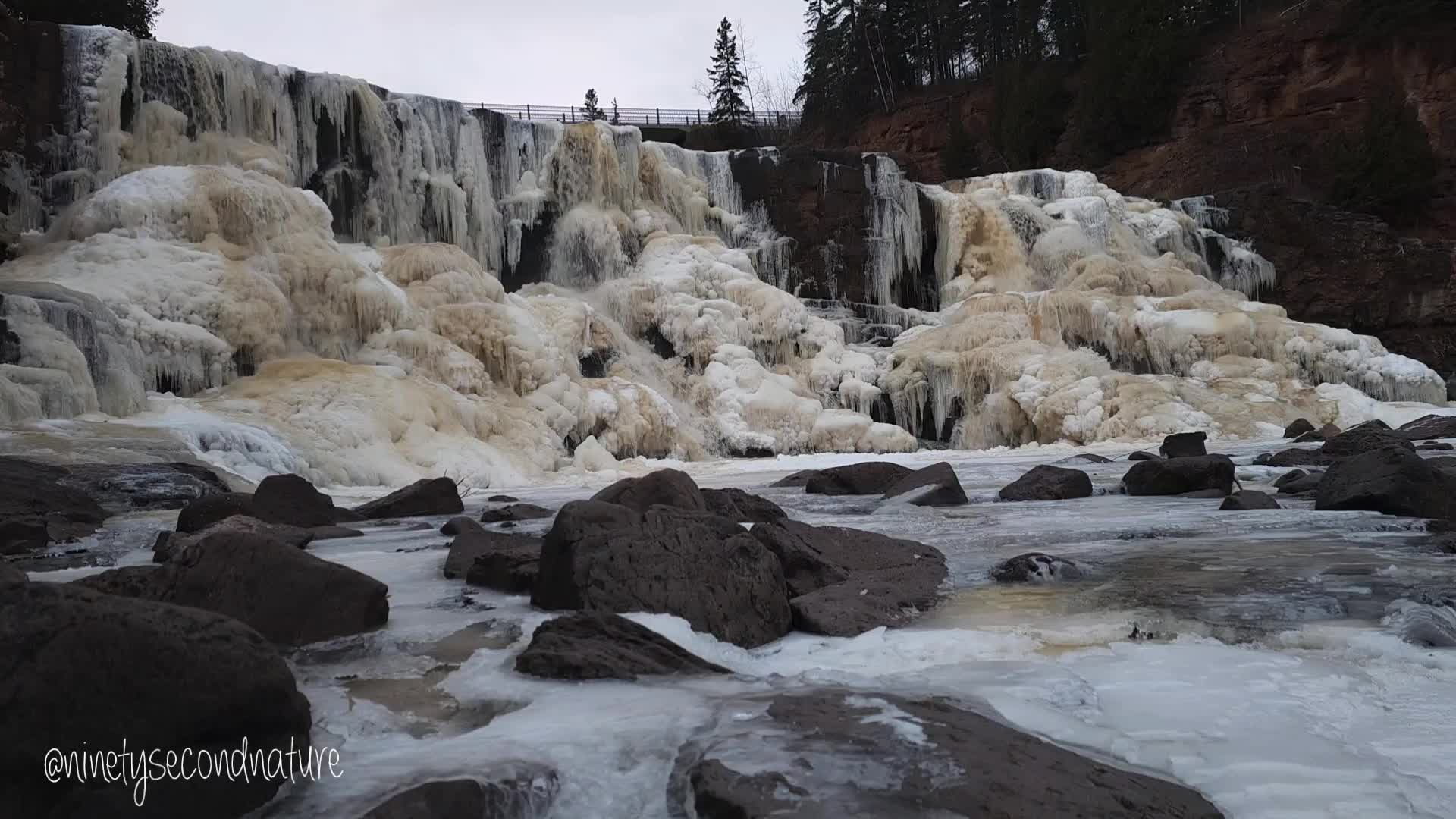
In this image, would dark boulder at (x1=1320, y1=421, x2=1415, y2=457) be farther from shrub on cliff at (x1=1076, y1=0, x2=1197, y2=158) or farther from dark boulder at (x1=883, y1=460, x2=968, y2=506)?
shrub on cliff at (x1=1076, y1=0, x2=1197, y2=158)

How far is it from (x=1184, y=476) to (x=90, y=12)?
22942 millimetres

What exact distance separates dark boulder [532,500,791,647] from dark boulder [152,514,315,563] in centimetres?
146

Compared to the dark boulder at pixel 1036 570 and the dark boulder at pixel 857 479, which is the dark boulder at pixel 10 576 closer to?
the dark boulder at pixel 1036 570

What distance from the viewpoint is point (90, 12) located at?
2075 cm

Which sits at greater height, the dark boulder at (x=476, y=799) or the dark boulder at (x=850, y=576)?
the dark boulder at (x=476, y=799)

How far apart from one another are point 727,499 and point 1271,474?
5.73 m

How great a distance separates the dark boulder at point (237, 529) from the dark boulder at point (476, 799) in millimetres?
2757

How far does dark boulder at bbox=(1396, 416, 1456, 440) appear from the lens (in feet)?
40.5

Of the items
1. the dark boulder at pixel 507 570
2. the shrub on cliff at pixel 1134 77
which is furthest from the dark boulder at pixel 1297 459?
the shrub on cliff at pixel 1134 77

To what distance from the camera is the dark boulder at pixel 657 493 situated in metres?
5.50

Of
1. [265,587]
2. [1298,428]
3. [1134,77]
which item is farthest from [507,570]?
[1134,77]

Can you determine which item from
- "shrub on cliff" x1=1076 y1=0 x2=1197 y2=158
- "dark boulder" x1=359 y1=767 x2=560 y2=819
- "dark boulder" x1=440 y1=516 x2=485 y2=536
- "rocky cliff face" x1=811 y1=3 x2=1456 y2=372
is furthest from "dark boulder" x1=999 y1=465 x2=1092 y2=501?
"shrub on cliff" x1=1076 y1=0 x2=1197 y2=158

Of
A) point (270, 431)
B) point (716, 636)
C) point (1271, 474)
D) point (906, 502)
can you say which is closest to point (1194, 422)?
point (1271, 474)

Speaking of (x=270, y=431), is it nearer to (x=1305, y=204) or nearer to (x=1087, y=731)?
(x=1087, y=731)
